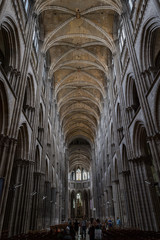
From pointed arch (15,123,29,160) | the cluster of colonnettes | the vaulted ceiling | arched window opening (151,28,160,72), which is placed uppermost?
the vaulted ceiling

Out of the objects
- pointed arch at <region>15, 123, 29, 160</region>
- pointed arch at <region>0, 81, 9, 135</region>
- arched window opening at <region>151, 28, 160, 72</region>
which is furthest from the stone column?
pointed arch at <region>15, 123, 29, 160</region>

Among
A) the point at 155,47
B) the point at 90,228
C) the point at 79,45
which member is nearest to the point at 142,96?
the point at 155,47

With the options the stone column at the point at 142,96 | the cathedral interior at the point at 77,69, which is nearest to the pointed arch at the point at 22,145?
the cathedral interior at the point at 77,69

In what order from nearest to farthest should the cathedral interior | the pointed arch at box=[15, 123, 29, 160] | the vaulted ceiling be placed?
1. the cathedral interior
2. the pointed arch at box=[15, 123, 29, 160]
3. the vaulted ceiling

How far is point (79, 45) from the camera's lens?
22875 mm

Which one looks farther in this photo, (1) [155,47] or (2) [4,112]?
(1) [155,47]

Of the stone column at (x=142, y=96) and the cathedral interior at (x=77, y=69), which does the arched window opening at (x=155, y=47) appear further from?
the stone column at (x=142, y=96)

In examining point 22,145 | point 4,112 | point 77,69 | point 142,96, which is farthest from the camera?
point 77,69

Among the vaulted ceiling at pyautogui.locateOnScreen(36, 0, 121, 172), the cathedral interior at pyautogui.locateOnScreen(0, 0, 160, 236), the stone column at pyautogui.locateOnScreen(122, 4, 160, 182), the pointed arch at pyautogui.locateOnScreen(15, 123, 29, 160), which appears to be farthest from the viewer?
the vaulted ceiling at pyautogui.locateOnScreen(36, 0, 121, 172)

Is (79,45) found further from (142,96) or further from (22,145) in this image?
(22,145)

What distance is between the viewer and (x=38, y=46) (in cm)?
1873

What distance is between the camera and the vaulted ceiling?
1852 centimetres

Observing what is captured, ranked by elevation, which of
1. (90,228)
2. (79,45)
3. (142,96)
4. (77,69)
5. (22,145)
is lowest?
(90,228)

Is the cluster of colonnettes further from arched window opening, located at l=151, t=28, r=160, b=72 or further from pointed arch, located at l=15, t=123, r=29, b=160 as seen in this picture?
arched window opening, located at l=151, t=28, r=160, b=72
